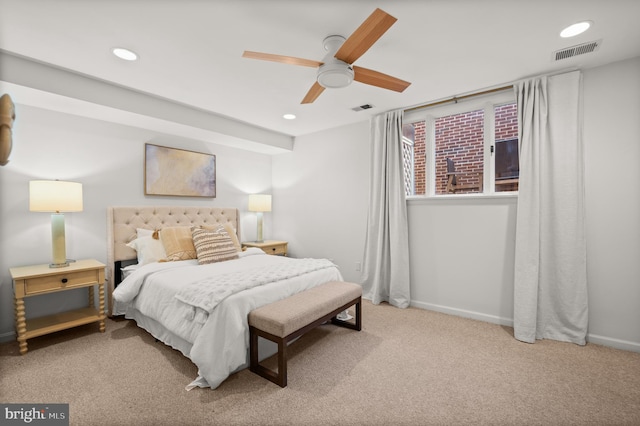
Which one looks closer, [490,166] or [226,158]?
[490,166]

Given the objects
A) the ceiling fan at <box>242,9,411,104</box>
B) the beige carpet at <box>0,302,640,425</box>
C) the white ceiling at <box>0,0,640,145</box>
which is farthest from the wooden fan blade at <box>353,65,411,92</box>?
the beige carpet at <box>0,302,640,425</box>

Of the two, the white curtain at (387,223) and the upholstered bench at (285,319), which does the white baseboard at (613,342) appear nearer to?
the white curtain at (387,223)

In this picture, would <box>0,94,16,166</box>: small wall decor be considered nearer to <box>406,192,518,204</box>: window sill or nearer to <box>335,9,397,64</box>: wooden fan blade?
<box>335,9,397,64</box>: wooden fan blade

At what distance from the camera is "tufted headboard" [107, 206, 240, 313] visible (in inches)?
126

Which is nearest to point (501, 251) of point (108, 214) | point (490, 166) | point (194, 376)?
point (490, 166)

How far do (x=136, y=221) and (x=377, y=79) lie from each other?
3.10 m

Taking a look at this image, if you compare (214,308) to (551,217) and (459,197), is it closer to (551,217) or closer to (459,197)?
(459,197)

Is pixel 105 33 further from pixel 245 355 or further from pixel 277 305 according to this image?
pixel 245 355

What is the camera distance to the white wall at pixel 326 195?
411cm

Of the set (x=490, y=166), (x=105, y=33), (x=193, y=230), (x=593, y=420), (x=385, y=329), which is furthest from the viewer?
(x=193, y=230)

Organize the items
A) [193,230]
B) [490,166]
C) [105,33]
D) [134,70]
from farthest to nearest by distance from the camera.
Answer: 1. [193,230]
2. [490,166]
3. [134,70]
4. [105,33]

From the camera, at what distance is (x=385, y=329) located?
2.94 m

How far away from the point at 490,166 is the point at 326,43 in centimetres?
224

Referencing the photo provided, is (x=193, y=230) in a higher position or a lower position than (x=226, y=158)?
lower
